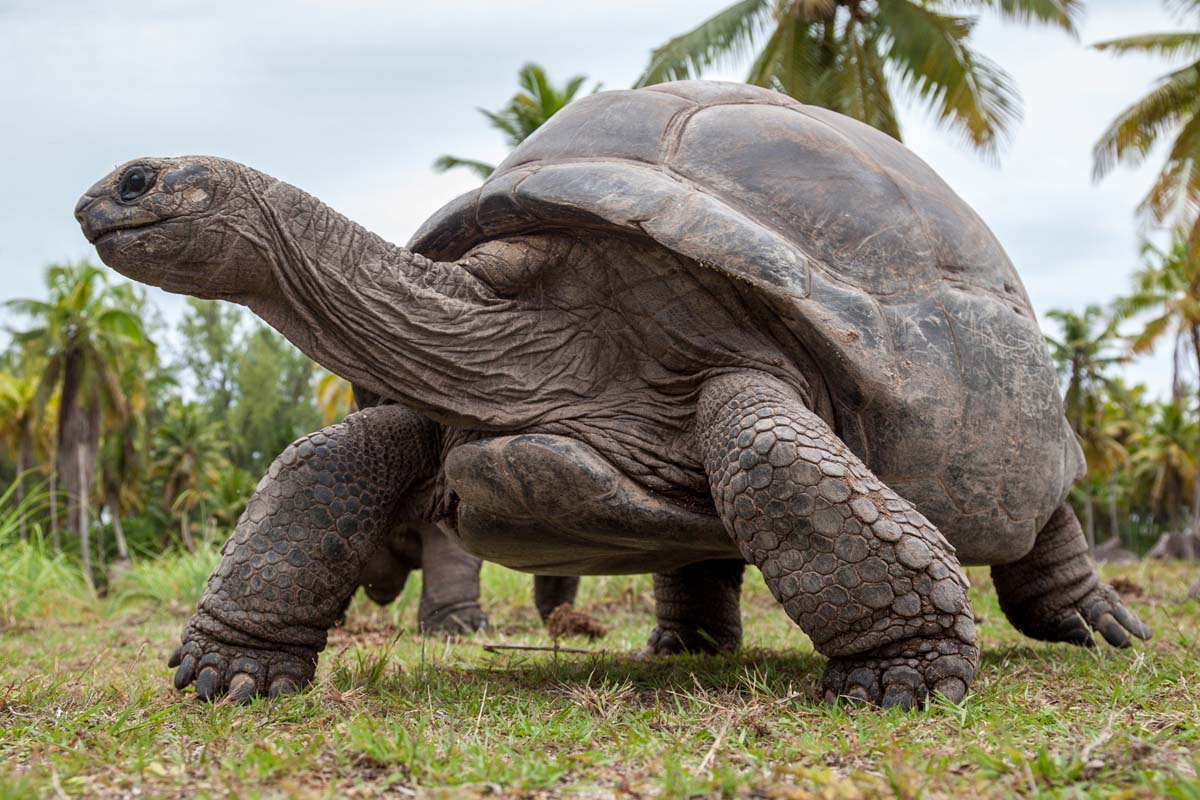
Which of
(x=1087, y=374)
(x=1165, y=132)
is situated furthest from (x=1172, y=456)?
(x=1165, y=132)

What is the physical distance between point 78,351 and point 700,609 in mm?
28207

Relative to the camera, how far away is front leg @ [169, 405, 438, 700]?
3.27 metres

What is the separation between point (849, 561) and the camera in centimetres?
285

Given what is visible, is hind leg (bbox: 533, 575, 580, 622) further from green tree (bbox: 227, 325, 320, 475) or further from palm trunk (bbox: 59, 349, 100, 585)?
green tree (bbox: 227, 325, 320, 475)

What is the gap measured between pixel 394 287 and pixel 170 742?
145 cm

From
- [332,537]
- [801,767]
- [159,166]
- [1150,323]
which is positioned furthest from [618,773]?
[1150,323]

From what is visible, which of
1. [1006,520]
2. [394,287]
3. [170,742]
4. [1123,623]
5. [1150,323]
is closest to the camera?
[170,742]

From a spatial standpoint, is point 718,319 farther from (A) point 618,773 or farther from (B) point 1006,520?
(A) point 618,773

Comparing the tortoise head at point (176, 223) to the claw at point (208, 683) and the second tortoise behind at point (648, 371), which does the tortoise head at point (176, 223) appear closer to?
the second tortoise behind at point (648, 371)

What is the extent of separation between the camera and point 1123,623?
473 cm

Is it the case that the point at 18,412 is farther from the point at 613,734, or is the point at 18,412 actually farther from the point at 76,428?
the point at 613,734

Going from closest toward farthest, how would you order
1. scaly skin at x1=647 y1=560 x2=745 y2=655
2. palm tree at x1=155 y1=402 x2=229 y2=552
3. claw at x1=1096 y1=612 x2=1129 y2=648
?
claw at x1=1096 y1=612 x2=1129 y2=648 < scaly skin at x1=647 y1=560 x2=745 y2=655 < palm tree at x1=155 y1=402 x2=229 y2=552

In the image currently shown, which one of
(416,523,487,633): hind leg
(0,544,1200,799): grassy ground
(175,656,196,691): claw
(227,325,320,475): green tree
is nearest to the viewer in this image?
(0,544,1200,799): grassy ground

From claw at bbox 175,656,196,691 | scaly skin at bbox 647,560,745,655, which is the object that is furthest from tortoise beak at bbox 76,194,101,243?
scaly skin at bbox 647,560,745,655
